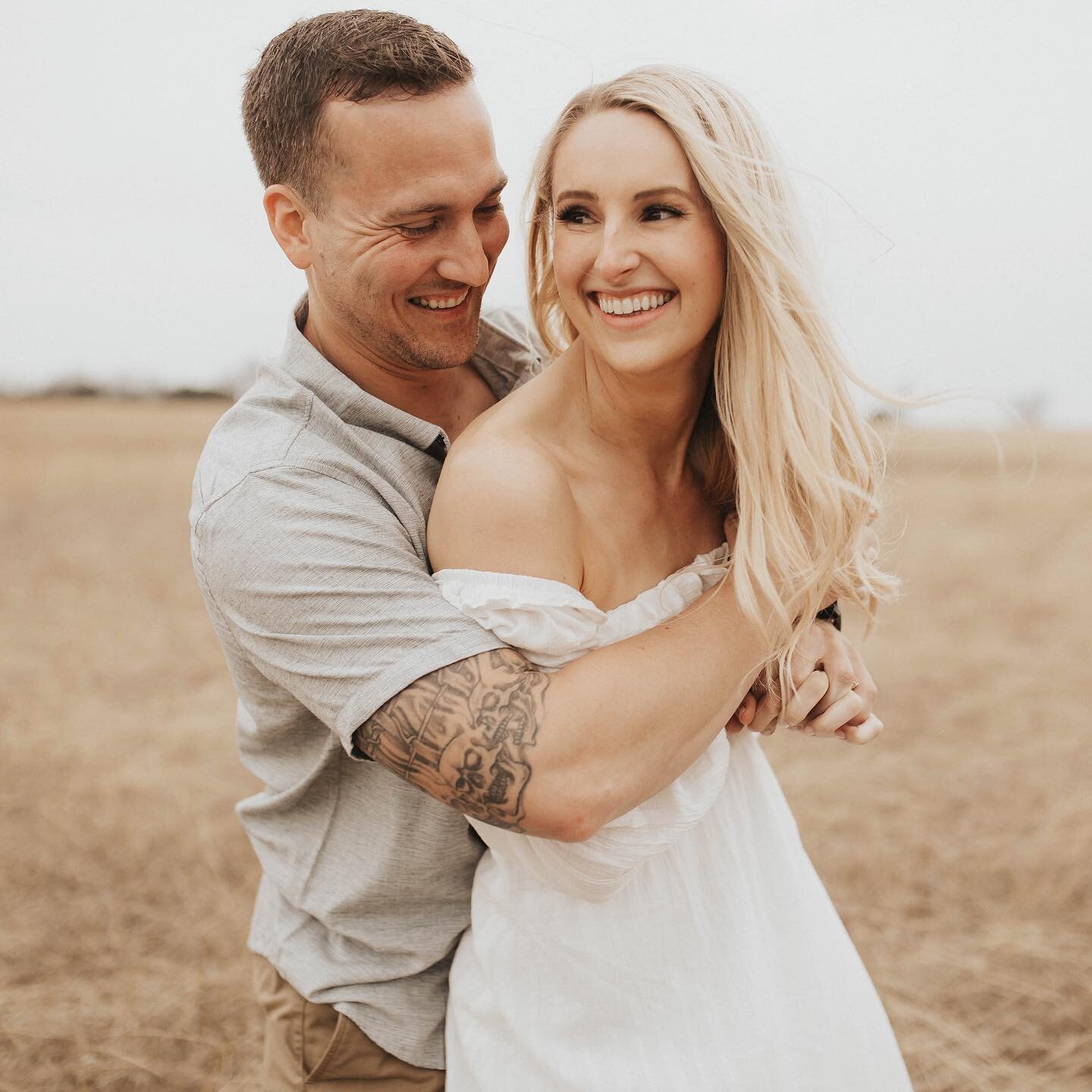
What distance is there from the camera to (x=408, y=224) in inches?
86.9

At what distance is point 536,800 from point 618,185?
3.35 feet

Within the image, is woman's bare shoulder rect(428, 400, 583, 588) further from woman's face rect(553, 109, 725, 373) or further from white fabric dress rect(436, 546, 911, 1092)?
woman's face rect(553, 109, 725, 373)

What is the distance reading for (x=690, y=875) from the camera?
78.4 inches

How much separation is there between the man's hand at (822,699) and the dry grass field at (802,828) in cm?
27

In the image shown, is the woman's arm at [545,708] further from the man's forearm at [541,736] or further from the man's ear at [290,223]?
the man's ear at [290,223]

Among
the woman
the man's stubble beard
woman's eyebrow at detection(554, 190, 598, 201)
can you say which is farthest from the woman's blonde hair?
the man's stubble beard

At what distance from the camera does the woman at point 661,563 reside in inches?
73.2

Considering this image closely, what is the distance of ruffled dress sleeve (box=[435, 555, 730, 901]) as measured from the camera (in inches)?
69.2

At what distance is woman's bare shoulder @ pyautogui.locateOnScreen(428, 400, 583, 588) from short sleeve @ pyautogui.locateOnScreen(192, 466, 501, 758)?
8 cm

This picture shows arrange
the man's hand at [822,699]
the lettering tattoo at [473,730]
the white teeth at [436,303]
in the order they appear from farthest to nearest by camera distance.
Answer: the white teeth at [436,303] < the man's hand at [822,699] < the lettering tattoo at [473,730]

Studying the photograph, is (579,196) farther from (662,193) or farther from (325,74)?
(325,74)

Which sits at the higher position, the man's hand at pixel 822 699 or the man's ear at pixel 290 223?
the man's ear at pixel 290 223

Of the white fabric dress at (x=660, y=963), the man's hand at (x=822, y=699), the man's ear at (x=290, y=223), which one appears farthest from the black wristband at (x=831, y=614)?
the man's ear at (x=290, y=223)

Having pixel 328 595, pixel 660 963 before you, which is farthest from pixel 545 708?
pixel 660 963
